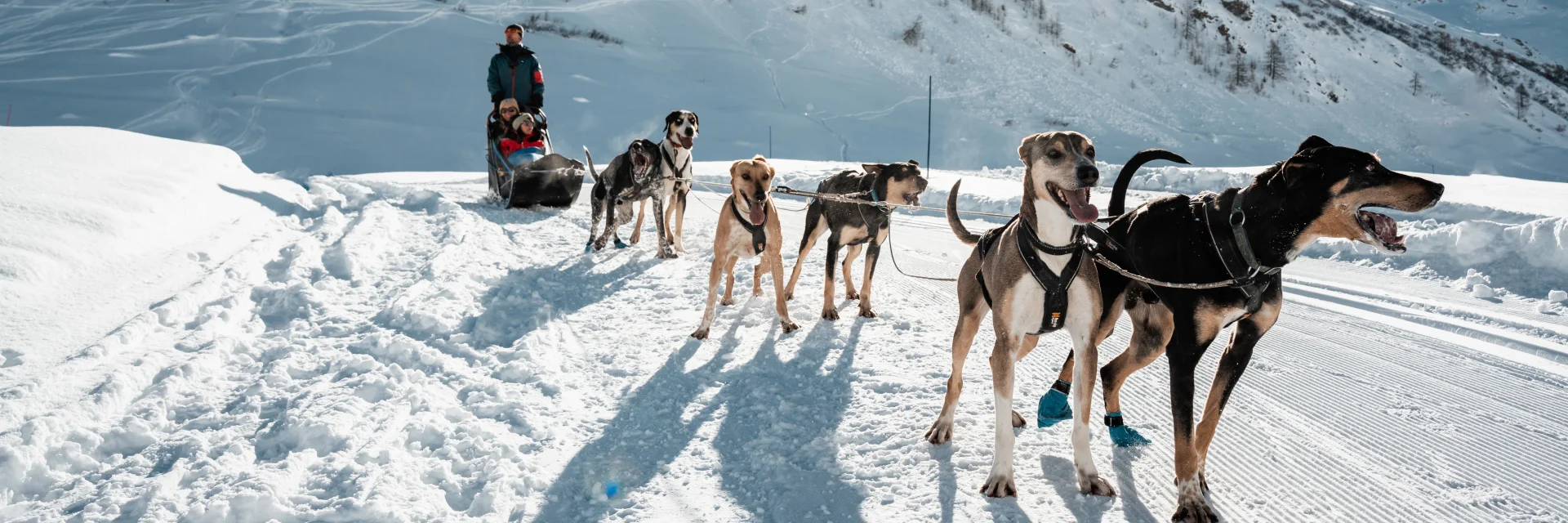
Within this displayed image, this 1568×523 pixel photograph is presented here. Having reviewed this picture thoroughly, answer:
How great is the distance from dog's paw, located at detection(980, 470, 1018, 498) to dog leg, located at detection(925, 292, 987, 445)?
48 cm

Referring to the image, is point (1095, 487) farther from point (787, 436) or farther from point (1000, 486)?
point (787, 436)

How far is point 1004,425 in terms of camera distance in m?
3.25

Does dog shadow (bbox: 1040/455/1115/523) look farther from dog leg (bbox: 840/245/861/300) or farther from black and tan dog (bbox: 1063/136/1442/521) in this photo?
dog leg (bbox: 840/245/861/300)

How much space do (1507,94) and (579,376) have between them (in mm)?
41682

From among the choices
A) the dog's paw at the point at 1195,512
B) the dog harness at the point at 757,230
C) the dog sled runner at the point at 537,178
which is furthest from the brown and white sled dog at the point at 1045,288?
the dog sled runner at the point at 537,178

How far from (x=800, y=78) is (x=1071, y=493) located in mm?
25910

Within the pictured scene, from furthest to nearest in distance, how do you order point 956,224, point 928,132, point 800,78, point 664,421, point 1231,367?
point 800,78 → point 928,132 → point 956,224 → point 664,421 → point 1231,367

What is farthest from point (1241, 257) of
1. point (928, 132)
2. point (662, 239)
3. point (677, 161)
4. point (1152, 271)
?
point (928, 132)

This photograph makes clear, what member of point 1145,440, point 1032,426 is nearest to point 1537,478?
point 1145,440

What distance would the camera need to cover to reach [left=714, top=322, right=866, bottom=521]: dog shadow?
127 inches

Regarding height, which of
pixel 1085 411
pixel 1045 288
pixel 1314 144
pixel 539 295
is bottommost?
pixel 539 295

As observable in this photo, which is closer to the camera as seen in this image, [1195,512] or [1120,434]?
[1195,512]

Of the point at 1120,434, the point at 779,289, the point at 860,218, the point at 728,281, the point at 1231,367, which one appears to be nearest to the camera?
the point at 1231,367

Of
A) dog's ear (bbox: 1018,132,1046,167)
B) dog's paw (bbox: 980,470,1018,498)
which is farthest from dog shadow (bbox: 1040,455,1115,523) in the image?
dog's ear (bbox: 1018,132,1046,167)
